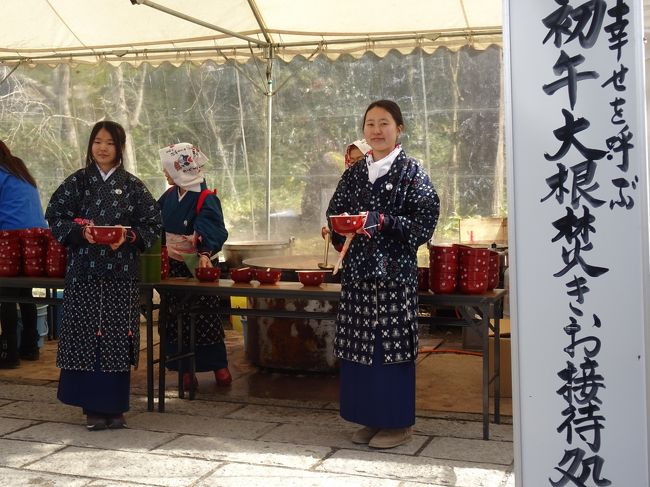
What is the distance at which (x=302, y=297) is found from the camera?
4.86m

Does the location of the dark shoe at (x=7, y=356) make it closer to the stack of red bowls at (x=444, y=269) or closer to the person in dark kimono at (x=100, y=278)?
the person in dark kimono at (x=100, y=278)

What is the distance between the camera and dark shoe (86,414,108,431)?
4785 millimetres

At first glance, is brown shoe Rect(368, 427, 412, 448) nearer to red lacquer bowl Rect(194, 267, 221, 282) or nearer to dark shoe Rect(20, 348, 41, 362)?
red lacquer bowl Rect(194, 267, 221, 282)

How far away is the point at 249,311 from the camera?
5242mm

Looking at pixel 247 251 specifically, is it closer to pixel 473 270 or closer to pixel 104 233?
pixel 104 233

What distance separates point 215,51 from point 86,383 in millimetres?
4091

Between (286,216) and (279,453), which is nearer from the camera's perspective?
(279,453)

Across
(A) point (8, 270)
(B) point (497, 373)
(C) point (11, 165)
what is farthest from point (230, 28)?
(B) point (497, 373)

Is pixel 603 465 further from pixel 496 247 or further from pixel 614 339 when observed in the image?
pixel 496 247

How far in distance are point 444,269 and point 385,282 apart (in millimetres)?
437

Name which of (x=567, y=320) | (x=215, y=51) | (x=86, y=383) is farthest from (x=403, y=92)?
(x=567, y=320)

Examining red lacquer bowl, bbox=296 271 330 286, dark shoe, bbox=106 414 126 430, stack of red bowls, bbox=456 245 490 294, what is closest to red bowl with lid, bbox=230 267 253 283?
red lacquer bowl, bbox=296 271 330 286

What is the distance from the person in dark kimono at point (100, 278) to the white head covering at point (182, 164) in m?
0.92

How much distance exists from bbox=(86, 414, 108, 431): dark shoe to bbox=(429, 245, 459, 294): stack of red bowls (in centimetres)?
189
